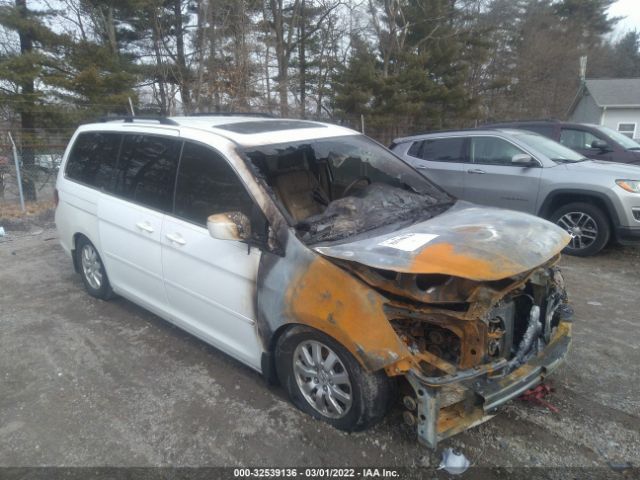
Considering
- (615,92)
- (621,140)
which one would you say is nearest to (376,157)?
(621,140)

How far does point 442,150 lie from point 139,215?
525 centimetres

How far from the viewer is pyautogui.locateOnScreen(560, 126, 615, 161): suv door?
866cm

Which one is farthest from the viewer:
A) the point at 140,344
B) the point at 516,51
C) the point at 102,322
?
the point at 516,51

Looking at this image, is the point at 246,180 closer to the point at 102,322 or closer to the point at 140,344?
the point at 140,344

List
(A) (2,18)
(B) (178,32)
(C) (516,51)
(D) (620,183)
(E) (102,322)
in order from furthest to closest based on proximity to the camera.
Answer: (C) (516,51) → (B) (178,32) → (A) (2,18) → (D) (620,183) → (E) (102,322)

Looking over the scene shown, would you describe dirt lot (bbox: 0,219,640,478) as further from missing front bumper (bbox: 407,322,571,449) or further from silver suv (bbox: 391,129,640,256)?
silver suv (bbox: 391,129,640,256)

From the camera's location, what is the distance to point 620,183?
19.1ft

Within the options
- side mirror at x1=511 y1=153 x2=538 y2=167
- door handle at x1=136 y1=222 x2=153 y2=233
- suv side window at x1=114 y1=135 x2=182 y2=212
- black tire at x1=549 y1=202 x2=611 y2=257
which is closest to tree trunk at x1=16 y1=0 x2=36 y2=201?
suv side window at x1=114 y1=135 x2=182 y2=212

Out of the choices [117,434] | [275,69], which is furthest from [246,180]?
[275,69]

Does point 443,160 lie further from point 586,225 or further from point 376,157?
point 376,157

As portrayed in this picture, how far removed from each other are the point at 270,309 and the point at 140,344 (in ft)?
5.69

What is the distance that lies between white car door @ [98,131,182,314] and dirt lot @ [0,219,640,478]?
0.50 meters

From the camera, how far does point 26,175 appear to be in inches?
384

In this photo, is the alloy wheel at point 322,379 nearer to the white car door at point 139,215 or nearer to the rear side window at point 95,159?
the white car door at point 139,215
